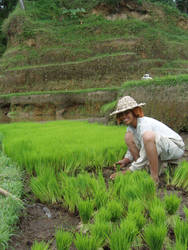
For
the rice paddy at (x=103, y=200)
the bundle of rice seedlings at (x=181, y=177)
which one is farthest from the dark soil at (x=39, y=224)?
the bundle of rice seedlings at (x=181, y=177)

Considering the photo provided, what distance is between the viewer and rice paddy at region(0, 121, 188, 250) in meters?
0.99

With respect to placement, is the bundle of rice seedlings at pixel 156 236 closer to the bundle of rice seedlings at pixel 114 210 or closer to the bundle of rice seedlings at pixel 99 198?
the bundle of rice seedlings at pixel 114 210

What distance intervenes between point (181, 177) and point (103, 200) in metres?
0.72

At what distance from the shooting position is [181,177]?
69.3 inches

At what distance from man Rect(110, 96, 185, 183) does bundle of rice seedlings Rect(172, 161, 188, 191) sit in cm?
14

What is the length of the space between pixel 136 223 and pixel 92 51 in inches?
461

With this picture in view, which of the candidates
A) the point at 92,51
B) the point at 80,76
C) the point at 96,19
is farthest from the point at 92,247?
the point at 96,19

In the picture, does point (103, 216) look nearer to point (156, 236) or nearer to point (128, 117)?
point (156, 236)

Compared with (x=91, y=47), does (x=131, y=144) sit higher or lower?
lower

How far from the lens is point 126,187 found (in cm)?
142

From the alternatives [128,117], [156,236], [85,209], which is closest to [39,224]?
[85,209]

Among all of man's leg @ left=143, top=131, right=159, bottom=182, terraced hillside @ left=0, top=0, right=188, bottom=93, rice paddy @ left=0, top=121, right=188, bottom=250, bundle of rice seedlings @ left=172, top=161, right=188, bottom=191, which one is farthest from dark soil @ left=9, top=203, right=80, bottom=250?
terraced hillside @ left=0, top=0, right=188, bottom=93

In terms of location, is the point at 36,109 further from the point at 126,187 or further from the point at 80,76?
the point at 126,187

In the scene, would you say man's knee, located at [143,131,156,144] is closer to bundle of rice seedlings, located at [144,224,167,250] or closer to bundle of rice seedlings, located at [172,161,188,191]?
bundle of rice seedlings, located at [172,161,188,191]
